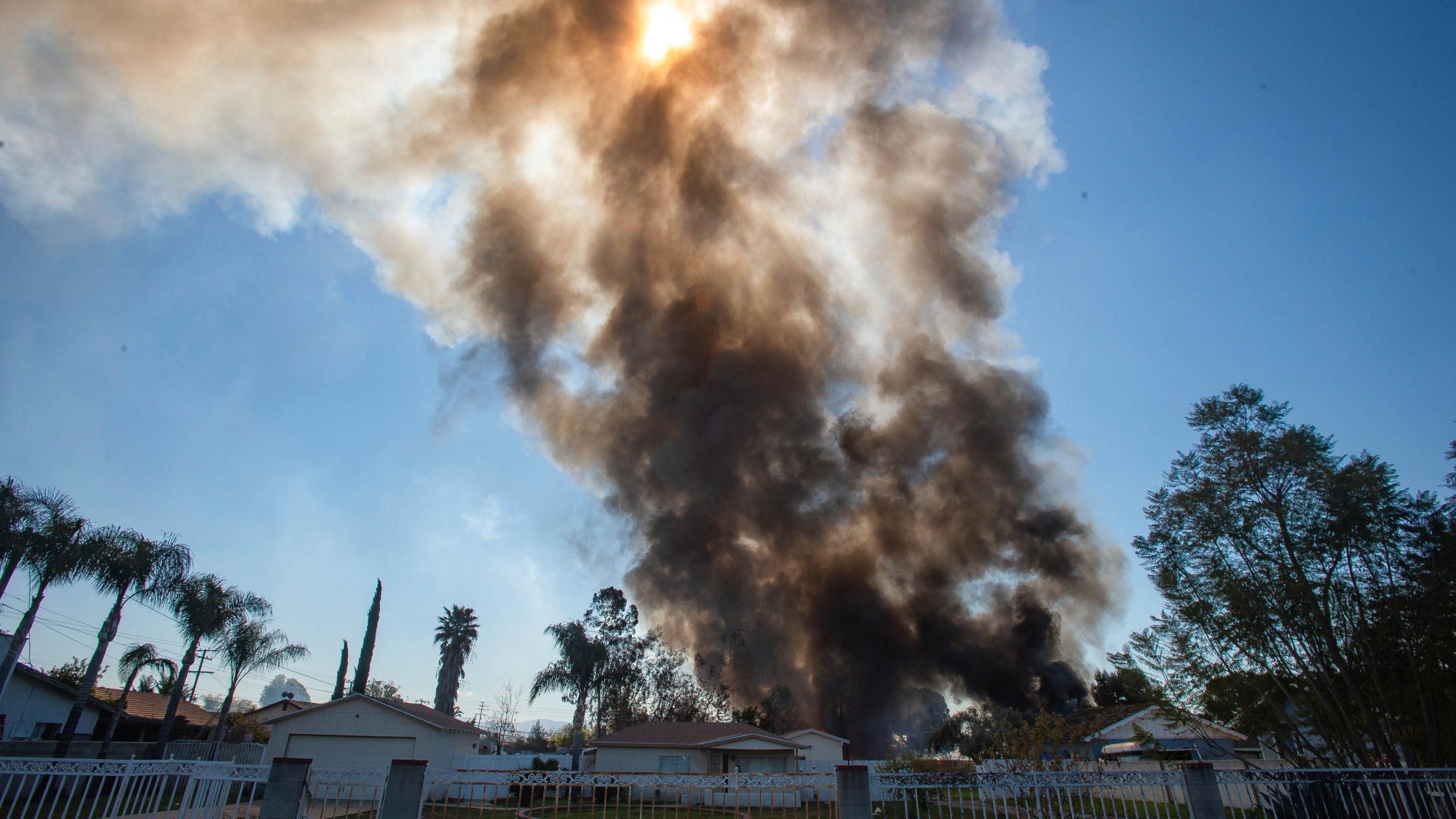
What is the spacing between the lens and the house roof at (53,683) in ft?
86.5

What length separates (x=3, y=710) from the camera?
25.2 metres

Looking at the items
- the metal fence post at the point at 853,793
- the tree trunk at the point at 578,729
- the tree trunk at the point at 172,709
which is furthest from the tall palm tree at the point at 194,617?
the metal fence post at the point at 853,793

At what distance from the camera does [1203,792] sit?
8.50 m

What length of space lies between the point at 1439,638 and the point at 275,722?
32.8 m

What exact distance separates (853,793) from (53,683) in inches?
1373

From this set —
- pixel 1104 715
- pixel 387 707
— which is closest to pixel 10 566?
pixel 387 707

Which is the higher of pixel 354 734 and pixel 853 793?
pixel 354 734

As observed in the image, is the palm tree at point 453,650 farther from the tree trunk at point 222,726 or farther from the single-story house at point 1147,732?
the single-story house at point 1147,732

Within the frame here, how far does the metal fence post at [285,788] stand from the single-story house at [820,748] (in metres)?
29.8

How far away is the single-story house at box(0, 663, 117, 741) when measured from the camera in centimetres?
2583

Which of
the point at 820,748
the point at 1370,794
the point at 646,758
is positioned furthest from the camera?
the point at 820,748

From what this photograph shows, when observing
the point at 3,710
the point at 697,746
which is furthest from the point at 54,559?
the point at 697,746

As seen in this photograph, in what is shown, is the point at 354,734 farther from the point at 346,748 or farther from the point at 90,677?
the point at 90,677

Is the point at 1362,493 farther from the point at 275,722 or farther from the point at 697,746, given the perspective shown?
the point at 275,722
